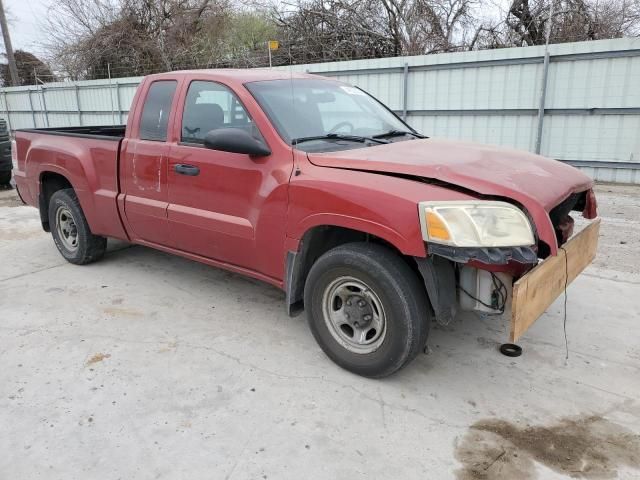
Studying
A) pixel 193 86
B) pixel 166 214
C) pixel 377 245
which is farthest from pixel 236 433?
pixel 193 86

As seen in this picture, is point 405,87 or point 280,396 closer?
point 280,396

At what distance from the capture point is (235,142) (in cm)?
345

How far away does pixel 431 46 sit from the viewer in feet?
53.7

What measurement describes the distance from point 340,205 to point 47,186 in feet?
13.1

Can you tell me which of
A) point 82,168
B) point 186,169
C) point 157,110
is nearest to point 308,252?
point 186,169

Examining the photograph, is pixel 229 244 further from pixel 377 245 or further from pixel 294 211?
pixel 377 245

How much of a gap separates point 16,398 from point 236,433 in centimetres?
138

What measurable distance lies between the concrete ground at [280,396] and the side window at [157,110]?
1.41 metres

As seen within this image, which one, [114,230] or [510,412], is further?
[114,230]

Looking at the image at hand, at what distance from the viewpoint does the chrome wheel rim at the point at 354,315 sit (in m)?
3.17

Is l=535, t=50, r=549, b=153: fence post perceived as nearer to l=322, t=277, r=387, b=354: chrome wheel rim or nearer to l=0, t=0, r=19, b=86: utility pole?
l=322, t=277, r=387, b=354: chrome wheel rim

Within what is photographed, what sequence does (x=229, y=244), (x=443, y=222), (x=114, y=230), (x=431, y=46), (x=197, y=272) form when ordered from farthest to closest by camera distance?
(x=431, y=46) → (x=197, y=272) → (x=114, y=230) → (x=229, y=244) → (x=443, y=222)

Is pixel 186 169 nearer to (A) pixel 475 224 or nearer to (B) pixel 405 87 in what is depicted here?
(A) pixel 475 224

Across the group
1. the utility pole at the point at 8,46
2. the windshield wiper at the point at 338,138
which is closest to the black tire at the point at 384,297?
the windshield wiper at the point at 338,138
